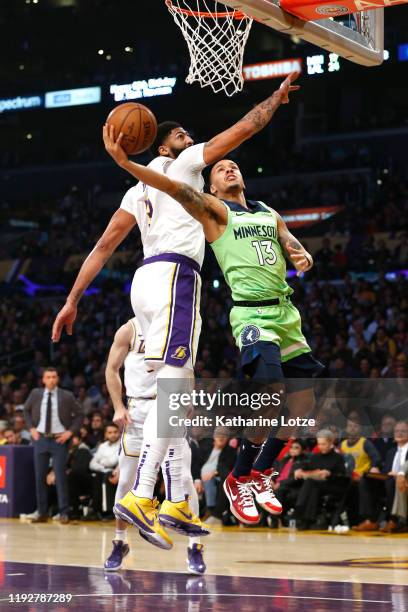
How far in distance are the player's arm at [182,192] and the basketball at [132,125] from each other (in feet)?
0.16

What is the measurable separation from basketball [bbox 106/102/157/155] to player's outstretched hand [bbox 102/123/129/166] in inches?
1.2

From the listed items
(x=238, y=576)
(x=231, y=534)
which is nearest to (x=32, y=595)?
(x=238, y=576)

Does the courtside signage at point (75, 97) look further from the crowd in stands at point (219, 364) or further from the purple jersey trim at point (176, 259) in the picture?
the purple jersey trim at point (176, 259)

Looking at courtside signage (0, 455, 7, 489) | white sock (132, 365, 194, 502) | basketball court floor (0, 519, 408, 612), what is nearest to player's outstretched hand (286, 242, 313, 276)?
white sock (132, 365, 194, 502)

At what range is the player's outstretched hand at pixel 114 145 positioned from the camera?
21.2ft

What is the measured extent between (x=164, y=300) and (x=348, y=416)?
7.46 meters

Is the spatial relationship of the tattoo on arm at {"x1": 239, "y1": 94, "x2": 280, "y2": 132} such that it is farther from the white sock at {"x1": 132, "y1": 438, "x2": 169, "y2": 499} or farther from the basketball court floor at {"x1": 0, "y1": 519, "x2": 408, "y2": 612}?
the basketball court floor at {"x1": 0, "y1": 519, "x2": 408, "y2": 612}

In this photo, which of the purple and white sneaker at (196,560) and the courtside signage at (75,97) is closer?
the purple and white sneaker at (196,560)

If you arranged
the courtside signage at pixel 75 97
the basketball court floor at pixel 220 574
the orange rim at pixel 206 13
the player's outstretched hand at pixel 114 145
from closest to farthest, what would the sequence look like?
1. the player's outstretched hand at pixel 114 145
2. the basketball court floor at pixel 220 574
3. the orange rim at pixel 206 13
4. the courtside signage at pixel 75 97

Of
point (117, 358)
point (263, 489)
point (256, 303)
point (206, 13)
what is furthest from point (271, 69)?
point (263, 489)

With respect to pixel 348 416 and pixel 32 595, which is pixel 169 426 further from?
pixel 348 416

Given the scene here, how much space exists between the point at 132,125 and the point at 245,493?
2.63 meters

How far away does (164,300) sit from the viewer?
7.29m

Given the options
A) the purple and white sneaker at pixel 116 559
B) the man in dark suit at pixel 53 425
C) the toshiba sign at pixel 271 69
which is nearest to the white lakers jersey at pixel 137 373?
the purple and white sneaker at pixel 116 559
